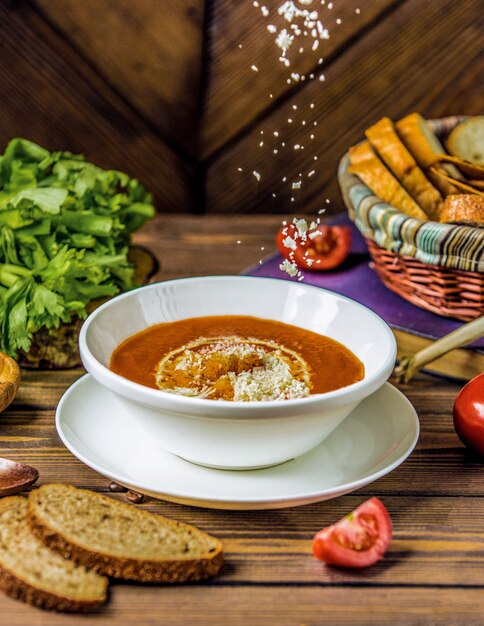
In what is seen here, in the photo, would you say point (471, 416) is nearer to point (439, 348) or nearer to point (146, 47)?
point (439, 348)

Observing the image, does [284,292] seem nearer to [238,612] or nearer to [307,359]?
[307,359]

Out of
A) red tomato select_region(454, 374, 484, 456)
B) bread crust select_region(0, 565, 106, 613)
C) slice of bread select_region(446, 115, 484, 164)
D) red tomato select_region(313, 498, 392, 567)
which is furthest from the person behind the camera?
slice of bread select_region(446, 115, 484, 164)

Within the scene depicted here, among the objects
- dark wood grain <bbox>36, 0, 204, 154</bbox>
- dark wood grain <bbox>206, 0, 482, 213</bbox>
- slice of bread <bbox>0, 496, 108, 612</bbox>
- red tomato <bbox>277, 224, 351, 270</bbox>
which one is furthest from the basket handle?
dark wood grain <bbox>36, 0, 204, 154</bbox>

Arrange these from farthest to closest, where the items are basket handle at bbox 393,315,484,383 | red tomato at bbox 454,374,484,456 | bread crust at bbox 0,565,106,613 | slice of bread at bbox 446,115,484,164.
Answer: slice of bread at bbox 446,115,484,164 → basket handle at bbox 393,315,484,383 → red tomato at bbox 454,374,484,456 → bread crust at bbox 0,565,106,613

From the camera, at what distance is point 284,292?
72.6 inches

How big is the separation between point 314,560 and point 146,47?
2525mm

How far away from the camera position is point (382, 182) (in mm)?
2232

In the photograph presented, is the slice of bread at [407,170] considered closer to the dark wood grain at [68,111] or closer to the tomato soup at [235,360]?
the tomato soup at [235,360]

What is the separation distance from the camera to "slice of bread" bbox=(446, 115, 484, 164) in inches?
94.3

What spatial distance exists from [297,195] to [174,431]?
7.62 ft

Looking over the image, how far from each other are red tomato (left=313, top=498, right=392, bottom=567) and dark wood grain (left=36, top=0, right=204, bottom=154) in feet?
7.90

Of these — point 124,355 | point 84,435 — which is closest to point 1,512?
point 84,435

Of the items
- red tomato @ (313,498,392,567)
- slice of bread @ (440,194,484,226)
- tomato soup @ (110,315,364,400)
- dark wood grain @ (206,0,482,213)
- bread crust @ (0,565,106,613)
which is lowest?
dark wood grain @ (206,0,482,213)

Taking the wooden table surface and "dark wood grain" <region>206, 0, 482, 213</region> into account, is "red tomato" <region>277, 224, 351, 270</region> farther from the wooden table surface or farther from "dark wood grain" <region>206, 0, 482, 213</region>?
"dark wood grain" <region>206, 0, 482, 213</region>
